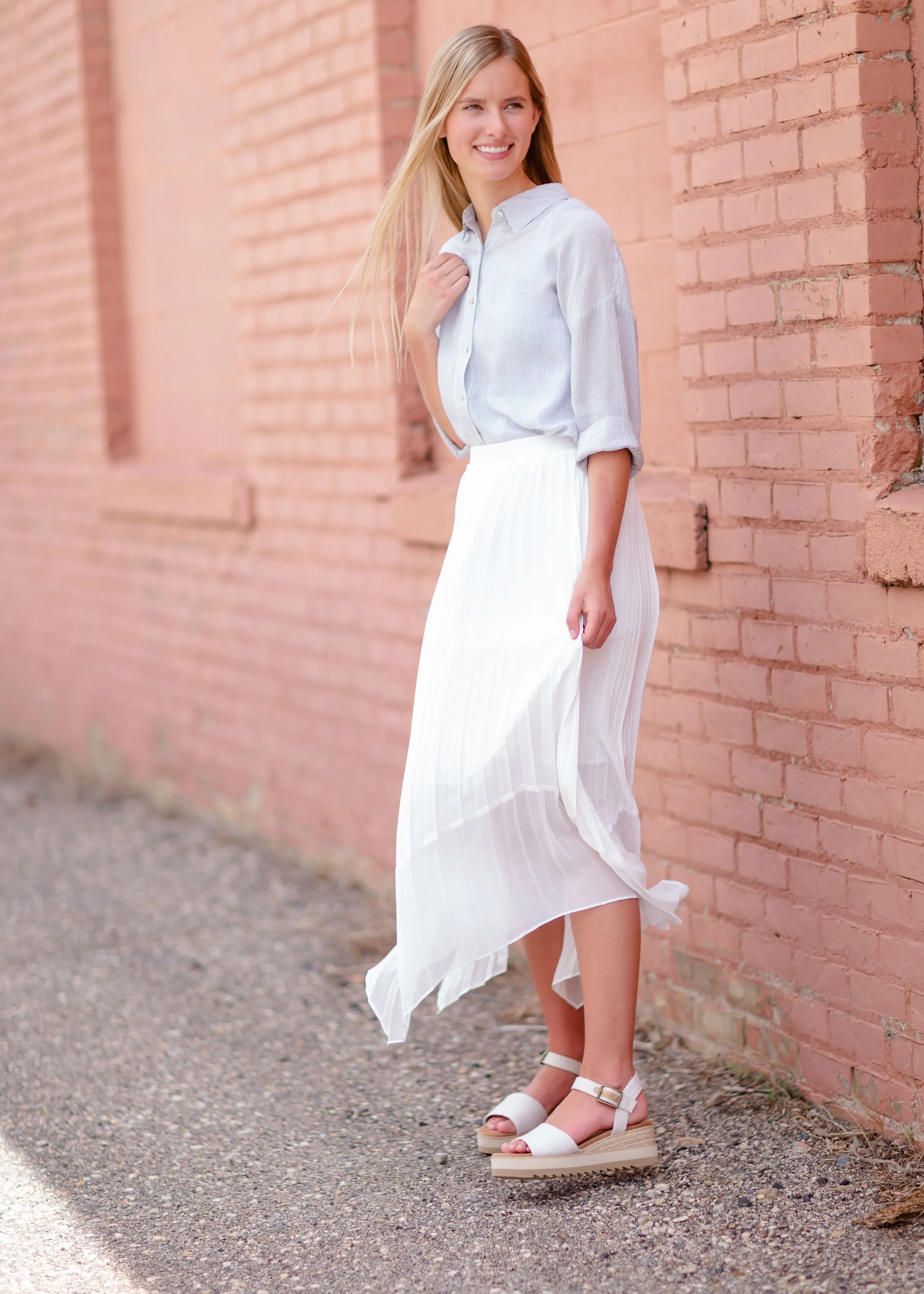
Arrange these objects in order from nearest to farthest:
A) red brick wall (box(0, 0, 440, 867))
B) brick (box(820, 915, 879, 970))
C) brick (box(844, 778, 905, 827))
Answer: brick (box(844, 778, 905, 827)), brick (box(820, 915, 879, 970)), red brick wall (box(0, 0, 440, 867))

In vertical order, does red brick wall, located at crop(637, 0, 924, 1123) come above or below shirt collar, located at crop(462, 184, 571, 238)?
below

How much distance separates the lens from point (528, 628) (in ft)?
9.41

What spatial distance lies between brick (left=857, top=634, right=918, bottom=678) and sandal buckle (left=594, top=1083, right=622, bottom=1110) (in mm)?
934

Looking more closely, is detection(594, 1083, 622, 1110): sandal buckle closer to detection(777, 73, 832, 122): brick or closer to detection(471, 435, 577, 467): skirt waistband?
detection(471, 435, 577, 467): skirt waistband

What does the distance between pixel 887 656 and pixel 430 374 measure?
3.43 feet

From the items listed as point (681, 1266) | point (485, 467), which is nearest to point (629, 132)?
point (485, 467)

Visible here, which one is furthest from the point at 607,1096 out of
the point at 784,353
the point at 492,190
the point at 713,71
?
the point at 713,71

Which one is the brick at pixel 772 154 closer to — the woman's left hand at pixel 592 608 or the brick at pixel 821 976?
the woman's left hand at pixel 592 608

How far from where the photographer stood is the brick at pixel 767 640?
3.16 meters

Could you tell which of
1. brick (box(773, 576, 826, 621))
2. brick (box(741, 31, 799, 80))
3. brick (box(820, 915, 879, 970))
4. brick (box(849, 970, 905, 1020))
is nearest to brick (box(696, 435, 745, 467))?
brick (box(773, 576, 826, 621))

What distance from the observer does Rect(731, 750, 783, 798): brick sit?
10.7 feet

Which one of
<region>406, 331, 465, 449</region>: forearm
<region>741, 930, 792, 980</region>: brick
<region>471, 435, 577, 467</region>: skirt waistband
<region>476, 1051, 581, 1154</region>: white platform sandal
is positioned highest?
<region>406, 331, 465, 449</region>: forearm

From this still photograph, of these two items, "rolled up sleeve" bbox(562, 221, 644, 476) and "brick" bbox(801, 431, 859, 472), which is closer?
"rolled up sleeve" bbox(562, 221, 644, 476)

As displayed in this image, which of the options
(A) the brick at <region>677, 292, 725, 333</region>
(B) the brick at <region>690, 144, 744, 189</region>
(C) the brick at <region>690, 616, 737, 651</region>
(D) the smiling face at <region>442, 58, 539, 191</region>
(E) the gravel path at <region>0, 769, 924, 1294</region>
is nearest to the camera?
(E) the gravel path at <region>0, 769, 924, 1294</region>
